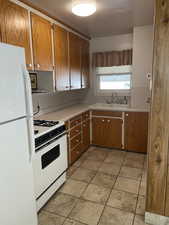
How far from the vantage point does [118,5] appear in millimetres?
2285

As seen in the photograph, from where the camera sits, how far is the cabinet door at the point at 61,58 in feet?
9.04

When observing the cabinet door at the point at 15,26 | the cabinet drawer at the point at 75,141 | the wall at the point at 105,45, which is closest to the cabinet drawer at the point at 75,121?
the cabinet drawer at the point at 75,141

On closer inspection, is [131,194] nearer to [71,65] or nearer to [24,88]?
[24,88]

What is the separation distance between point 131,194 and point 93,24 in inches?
113

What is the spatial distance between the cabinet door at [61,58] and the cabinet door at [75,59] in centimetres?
16

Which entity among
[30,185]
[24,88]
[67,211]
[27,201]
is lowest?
[67,211]

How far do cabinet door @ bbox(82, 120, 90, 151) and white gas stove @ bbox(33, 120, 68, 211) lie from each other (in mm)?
986

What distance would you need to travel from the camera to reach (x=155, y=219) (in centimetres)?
176

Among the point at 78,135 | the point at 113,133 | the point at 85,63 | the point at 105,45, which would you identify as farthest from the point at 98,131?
the point at 105,45

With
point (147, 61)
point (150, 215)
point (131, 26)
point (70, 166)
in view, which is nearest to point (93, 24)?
point (131, 26)

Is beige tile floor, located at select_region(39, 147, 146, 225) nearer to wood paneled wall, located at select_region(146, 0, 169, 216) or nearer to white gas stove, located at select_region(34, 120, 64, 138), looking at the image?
wood paneled wall, located at select_region(146, 0, 169, 216)

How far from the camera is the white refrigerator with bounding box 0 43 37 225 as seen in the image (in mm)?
1214

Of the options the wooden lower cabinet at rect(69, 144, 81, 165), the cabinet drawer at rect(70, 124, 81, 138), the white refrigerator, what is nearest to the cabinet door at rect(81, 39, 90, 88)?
the cabinet drawer at rect(70, 124, 81, 138)

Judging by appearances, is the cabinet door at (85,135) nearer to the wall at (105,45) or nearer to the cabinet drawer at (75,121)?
the cabinet drawer at (75,121)
